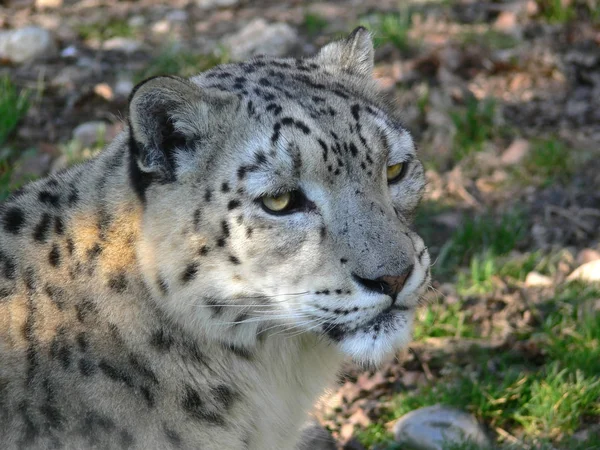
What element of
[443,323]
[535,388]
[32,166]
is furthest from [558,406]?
[32,166]

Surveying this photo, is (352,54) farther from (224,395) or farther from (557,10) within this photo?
(557,10)

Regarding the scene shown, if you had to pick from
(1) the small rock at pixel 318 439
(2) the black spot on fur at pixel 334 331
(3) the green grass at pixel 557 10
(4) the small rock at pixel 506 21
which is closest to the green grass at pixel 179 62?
(4) the small rock at pixel 506 21

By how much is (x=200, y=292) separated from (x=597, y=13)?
798 cm

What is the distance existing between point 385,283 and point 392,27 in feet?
22.3

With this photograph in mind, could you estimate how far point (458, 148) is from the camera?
8.84 m

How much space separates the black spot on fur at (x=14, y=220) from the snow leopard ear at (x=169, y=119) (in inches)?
25.1

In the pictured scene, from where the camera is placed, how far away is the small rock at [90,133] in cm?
851

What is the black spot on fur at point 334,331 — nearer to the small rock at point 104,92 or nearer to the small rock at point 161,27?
the small rock at point 104,92

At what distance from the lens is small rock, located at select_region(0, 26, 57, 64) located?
32.3 feet

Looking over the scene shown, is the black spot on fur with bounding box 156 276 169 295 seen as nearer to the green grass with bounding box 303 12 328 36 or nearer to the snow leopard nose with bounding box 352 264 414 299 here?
the snow leopard nose with bounding box 352 264 414 299

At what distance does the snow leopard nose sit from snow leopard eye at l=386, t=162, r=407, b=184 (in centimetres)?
61

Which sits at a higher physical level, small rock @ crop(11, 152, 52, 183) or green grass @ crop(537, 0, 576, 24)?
green grass @ crop(537, 0, 576, 24)

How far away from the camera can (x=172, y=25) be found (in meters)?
11.2

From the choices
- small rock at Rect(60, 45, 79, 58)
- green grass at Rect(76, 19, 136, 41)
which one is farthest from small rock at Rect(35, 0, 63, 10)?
small rock at Rect(60, 45, 79, 58)
